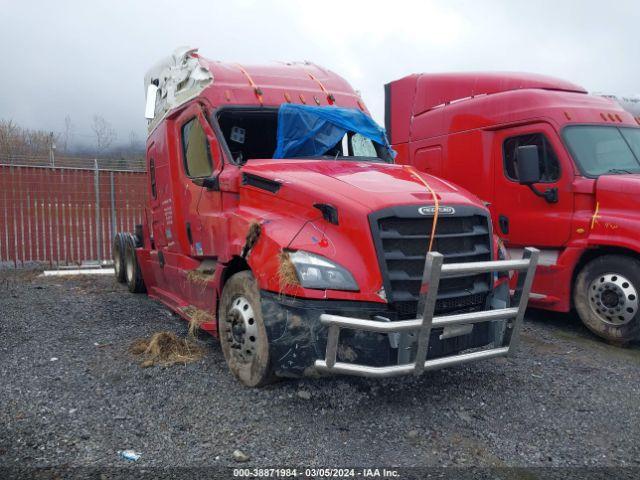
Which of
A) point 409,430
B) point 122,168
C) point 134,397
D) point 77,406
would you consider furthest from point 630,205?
point 122,168

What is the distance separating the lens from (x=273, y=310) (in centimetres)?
365

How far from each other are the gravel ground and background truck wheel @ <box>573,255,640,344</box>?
307 millimetres

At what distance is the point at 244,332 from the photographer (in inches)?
160

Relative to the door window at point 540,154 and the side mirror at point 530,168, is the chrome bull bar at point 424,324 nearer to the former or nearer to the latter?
the side mirror at point 530,168

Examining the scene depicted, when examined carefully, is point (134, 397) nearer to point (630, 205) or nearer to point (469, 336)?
point (469, 336)

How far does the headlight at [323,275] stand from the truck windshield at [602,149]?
13.1ft

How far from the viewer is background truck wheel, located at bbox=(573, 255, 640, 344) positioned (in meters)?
5.50

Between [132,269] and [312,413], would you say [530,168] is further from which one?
[132,269]

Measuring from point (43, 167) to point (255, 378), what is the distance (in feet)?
32.7

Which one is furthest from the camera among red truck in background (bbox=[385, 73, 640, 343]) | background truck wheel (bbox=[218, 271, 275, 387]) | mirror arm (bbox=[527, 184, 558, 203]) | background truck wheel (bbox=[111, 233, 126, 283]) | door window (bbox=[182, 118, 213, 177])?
background truck wheel (bbox=[111, 233, 126, 283])

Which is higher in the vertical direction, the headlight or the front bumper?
the headlight

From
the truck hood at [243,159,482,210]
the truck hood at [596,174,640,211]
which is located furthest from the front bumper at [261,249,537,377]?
the truck hood at [596,174,640,211]

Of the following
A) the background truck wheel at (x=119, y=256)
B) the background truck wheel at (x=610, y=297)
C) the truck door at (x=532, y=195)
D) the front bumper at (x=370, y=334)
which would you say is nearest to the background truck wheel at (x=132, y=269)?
the background truck wheel at (x=119, y=256)

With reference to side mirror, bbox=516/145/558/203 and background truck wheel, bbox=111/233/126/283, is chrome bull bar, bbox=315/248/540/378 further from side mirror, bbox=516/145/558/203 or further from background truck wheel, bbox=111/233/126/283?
background truck wheel, bbox=111/233/126/283
